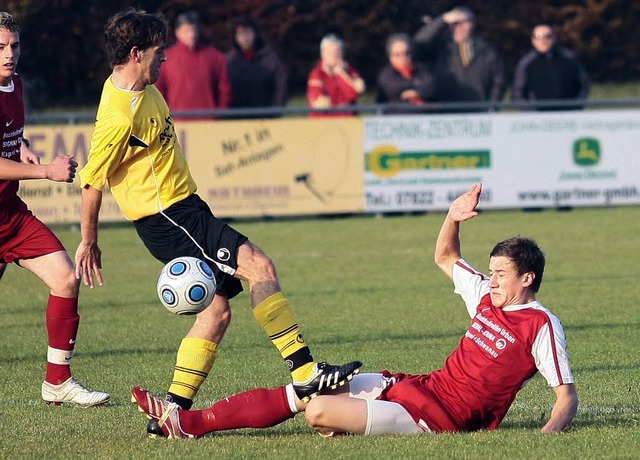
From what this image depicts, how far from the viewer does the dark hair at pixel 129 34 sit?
6.50 m

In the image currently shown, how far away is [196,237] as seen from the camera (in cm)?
648

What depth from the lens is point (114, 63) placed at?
656 cm

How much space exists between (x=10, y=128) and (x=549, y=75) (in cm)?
1134

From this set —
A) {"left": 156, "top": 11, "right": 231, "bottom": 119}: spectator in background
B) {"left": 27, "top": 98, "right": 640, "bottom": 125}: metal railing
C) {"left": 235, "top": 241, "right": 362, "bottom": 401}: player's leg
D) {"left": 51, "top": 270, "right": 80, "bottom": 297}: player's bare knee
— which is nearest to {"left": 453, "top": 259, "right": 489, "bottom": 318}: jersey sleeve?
{"left": 235, "top": 241, "right": 362, "bottom": 401}: player's leg

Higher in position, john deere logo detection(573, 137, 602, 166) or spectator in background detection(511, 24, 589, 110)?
spectator in background detection(511, 24, 589, 110)

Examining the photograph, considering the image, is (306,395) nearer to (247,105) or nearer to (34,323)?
(34,323)

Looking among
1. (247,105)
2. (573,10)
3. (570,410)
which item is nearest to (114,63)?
(570,410)

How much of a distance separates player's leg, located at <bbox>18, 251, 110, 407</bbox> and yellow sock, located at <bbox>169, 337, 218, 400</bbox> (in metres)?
0.99

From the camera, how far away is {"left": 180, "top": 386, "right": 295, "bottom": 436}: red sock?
6.11m

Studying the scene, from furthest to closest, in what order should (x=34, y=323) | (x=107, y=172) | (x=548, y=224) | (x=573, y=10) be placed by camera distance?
(x=573, y=10) → (x=548, y=224) → (x=34, y=323) → (x=107, y=172)

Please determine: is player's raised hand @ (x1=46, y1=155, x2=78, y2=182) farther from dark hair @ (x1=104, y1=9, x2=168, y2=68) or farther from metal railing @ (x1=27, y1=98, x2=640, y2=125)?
metal railing @ (x1=27, y1=98, x2=640, y2=125)

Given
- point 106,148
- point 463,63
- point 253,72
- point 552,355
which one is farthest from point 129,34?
point 463,63

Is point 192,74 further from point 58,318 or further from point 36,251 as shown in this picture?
point 58,318

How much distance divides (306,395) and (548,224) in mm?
10056
